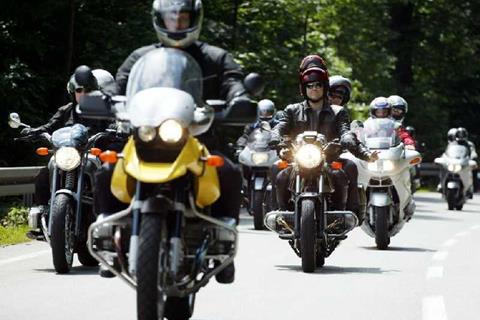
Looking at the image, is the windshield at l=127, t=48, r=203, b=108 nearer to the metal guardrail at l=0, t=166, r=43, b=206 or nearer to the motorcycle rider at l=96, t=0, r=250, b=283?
the motorcycle rider at l=96, t=0, r=250, b=283

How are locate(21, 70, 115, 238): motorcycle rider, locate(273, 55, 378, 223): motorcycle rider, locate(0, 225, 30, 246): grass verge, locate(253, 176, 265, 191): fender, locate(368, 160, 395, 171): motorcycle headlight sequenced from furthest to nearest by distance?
1. locate(253, 176, 265, 191): fender
2. locate(368, 160, 395, 171): motorcycle headlight
3. locate(0, 225, 30, 246): grass verge
4. locate(273, 55, 378, 223): motorcycle rider
5. locate(21, 70, 115, 238): motorcycle rider

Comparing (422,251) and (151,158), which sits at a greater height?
(151,158)

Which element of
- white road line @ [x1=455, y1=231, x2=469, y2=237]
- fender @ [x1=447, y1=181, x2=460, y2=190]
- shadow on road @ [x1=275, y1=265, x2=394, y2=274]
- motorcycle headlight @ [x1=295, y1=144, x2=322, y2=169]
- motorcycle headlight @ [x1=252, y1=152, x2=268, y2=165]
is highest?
motorcycle headlight @ [x1=295, y1=144, x2=322, y2=169]

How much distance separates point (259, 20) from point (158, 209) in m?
25.9

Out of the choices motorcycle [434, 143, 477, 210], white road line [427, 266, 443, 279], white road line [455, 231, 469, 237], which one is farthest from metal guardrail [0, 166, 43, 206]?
motorcycle [434, 143, 477, 210]

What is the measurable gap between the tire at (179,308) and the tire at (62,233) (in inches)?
134

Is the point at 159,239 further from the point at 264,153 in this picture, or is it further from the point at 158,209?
the point at 264,153

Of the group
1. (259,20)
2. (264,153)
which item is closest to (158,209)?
(264,153)

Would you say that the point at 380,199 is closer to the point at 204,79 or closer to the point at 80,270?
the point at 80,270

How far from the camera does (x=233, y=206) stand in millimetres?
8648

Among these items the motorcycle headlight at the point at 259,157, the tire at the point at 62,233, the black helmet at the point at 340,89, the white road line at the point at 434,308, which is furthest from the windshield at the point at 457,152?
the white road line at the point at 434,308

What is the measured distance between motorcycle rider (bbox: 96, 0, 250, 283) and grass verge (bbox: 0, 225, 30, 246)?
7.28 metres

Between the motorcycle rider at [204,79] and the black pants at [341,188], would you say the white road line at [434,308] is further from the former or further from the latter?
the black pants at [341,188]

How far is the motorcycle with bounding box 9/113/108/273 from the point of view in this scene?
40.6 feet
